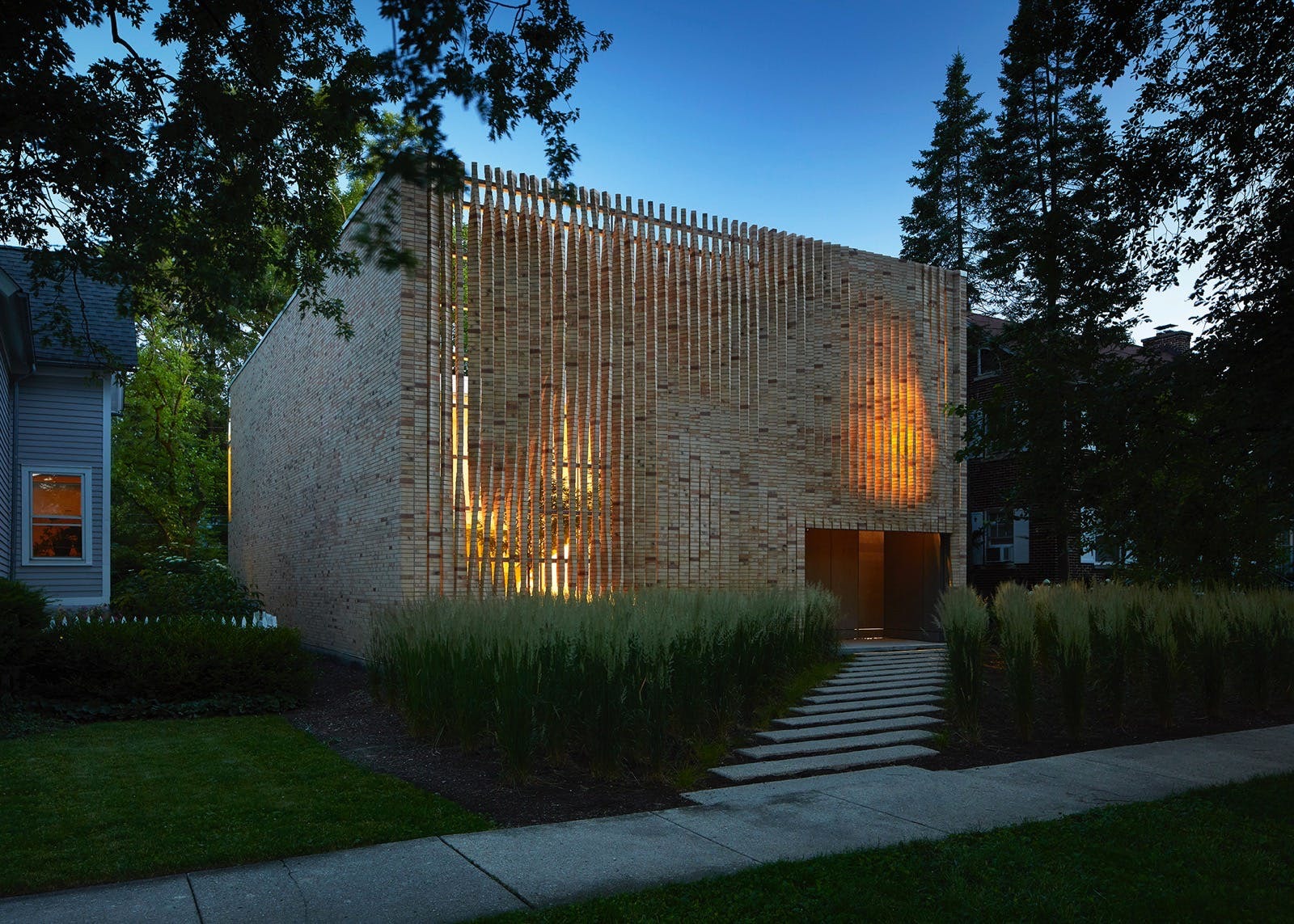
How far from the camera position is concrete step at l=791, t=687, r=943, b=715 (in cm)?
993

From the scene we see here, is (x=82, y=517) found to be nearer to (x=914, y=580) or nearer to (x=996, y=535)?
(x=914, y=580)

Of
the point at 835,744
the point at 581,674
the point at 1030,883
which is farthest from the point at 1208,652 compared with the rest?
the point at 581,674

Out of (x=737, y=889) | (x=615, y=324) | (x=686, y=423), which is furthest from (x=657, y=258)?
(x=737, y=889)

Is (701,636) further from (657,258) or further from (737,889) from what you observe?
(657,258)

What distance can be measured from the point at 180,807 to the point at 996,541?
22.7 m

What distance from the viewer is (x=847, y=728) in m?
9.01

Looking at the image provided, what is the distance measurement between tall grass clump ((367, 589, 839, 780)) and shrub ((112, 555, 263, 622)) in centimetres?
688

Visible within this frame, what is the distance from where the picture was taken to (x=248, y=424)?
24703 millimetres

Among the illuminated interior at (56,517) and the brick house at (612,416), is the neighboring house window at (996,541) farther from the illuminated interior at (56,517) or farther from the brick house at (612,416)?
the illuminated interior at (56,517)

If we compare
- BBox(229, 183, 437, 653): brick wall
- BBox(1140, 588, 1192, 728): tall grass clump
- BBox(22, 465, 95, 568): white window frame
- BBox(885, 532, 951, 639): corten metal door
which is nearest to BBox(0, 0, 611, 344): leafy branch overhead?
BBox(229, 183, 437, 653): brick wall

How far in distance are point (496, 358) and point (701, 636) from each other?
6.61 meters

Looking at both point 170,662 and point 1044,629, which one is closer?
point 170,662

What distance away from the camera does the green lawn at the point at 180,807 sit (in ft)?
16.7

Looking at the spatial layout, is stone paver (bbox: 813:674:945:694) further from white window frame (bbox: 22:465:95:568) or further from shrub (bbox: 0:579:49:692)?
white window frame (bbox: 22:465:95:568)
